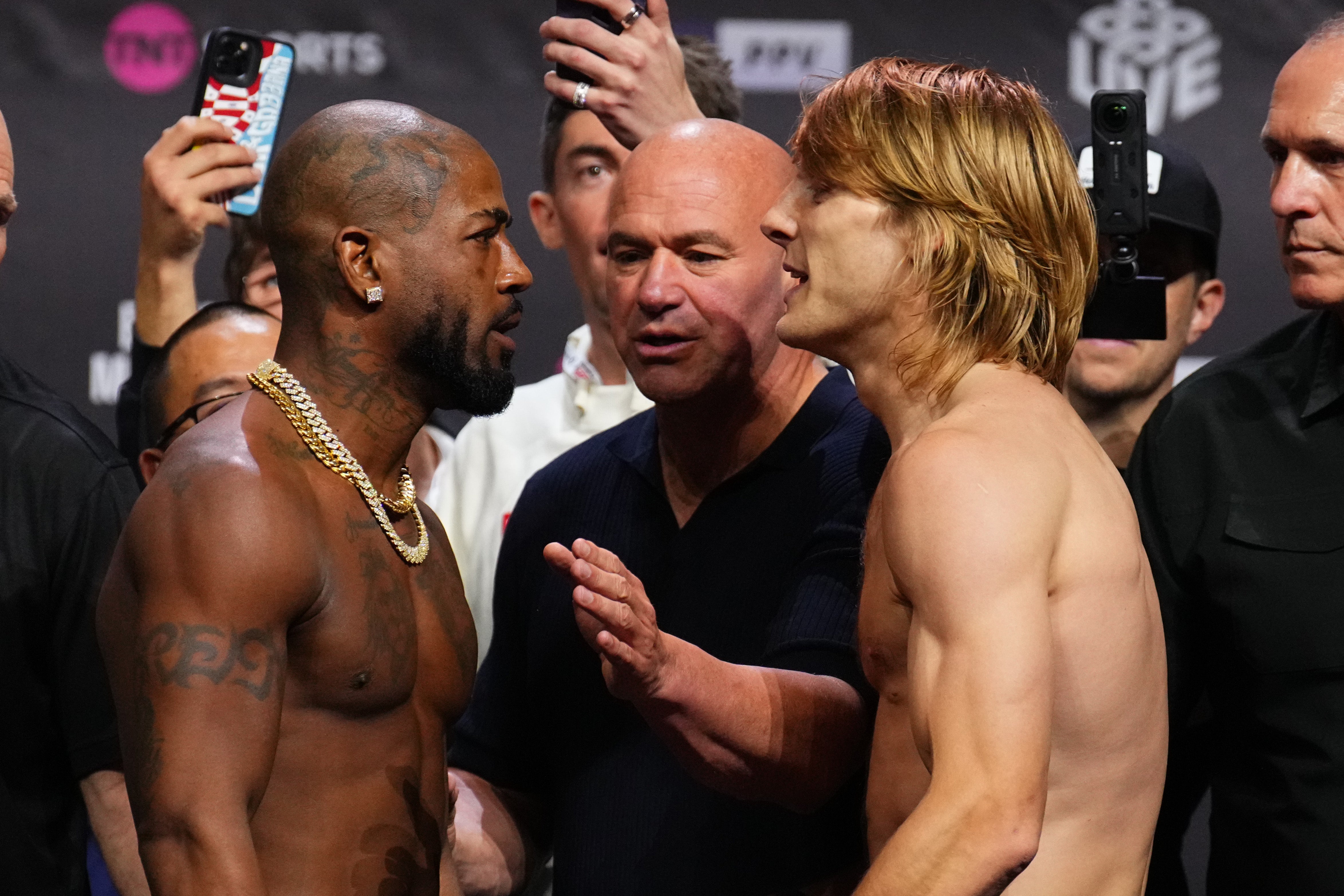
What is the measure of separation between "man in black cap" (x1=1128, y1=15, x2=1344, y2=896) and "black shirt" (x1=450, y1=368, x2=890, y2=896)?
560 millimetres

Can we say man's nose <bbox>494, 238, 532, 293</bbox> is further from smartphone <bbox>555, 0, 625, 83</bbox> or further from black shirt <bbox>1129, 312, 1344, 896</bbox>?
black shirt <bbox>1129, 312, 1344, 896</bbox>

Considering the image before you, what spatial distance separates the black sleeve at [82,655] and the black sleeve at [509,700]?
55cm

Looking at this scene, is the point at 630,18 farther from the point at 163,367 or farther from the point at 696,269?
the point at 163,367

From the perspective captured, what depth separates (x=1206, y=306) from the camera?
3.07 metres

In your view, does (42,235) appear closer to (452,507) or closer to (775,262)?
(452,507)

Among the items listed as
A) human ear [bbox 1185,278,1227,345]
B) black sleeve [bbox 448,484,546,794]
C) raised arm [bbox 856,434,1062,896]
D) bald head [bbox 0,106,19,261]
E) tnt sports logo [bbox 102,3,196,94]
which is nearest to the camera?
raised arm [bbox 856,434,1062,896]

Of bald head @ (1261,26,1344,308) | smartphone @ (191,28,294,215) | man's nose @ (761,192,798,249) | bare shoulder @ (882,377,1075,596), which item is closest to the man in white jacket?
smartphone @ (191,28,294,215)

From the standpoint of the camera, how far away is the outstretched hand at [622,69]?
2.57m

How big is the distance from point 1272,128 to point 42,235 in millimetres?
2928

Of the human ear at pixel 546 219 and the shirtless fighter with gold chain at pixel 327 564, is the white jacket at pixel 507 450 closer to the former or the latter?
the human ear at pixel 546 219

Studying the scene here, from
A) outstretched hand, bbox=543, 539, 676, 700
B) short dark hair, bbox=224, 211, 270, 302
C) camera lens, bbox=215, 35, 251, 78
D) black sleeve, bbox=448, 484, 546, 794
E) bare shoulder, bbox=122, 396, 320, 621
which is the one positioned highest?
camera lens, bbox=215, 35, 251, 78

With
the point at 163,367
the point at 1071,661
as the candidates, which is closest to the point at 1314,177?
the point at 1071,661

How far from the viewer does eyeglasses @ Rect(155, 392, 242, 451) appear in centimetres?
260

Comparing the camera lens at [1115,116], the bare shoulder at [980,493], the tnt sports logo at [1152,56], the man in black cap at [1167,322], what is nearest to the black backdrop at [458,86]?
the tnt sports logo at [1152,56]
